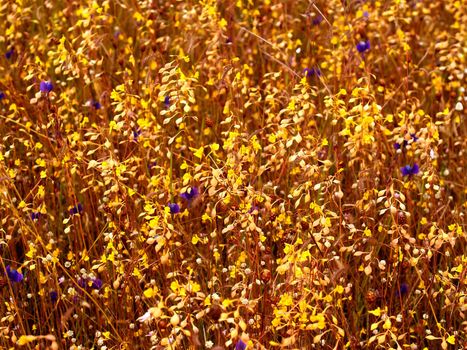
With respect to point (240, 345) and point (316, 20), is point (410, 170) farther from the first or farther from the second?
point (316, 20)

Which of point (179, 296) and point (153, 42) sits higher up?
point (153, 42)

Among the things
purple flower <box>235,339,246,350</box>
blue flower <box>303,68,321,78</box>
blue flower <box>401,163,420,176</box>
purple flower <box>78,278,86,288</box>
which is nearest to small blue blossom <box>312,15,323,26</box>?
blue flower <box>303,68,321,78</box>

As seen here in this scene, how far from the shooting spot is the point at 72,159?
2.92 metres

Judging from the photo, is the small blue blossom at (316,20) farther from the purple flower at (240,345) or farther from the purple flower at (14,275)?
the purple flower at (240,345)

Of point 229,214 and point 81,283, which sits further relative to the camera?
point 81,283

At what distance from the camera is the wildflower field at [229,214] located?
243 centimetres

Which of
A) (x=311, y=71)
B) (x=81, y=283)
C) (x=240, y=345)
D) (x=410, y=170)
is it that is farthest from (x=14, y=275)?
(x=311, y=71)

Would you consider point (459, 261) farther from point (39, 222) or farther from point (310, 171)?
point (39, 222)

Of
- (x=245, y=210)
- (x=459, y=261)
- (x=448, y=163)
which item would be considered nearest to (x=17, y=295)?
(x=245, y=210)

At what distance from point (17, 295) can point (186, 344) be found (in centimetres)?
69

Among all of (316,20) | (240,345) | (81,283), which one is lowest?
(81,283)

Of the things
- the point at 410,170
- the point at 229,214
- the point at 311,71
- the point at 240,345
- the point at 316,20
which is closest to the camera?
the point at 240,345

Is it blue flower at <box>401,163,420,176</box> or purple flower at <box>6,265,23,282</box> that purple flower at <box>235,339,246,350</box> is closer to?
purple flower at <box>6,265,23,282</box>

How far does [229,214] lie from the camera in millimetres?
2570
